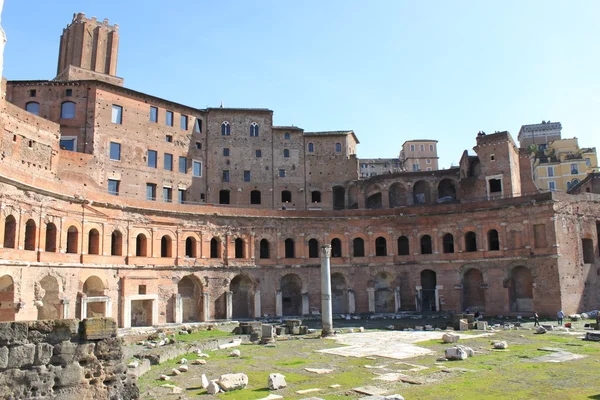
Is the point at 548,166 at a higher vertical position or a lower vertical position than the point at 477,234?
higher

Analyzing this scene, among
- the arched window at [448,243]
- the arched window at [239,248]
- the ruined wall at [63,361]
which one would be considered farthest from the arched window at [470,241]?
→ the ruined wall at [63,361]

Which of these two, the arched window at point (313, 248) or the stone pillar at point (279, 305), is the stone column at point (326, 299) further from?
the arched window at point (313, 248)

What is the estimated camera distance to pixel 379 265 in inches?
1587

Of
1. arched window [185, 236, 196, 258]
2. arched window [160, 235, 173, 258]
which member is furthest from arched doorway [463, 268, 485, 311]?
arched window [160, 235, 173, 258]

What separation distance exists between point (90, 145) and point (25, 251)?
1309 cm

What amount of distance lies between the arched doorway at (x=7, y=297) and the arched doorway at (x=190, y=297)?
13009 millimetres

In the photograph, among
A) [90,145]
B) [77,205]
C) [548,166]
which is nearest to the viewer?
[77,205]

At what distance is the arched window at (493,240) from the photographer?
3816 cm

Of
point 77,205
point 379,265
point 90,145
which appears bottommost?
point 379,265

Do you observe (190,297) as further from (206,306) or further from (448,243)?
(448,243)

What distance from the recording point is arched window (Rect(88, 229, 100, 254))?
31.2 metres

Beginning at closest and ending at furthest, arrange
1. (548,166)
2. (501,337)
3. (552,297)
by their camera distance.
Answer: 1. (501,337)
2. (552,297)
3. (548,166)

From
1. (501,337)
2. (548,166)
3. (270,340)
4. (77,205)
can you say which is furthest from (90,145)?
(548,166)

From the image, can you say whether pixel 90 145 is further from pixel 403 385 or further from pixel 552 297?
pixel 552 297
